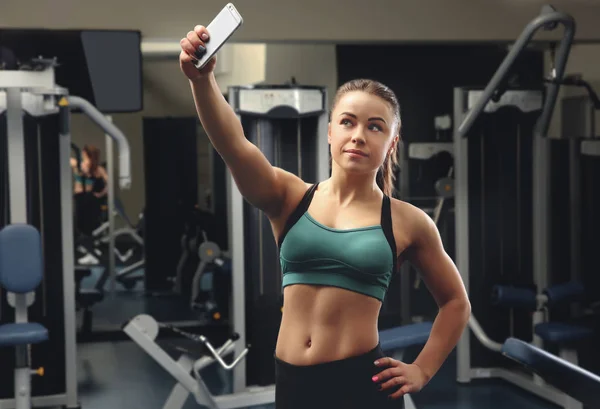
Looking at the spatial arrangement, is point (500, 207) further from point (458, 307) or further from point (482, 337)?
point (458, 307)

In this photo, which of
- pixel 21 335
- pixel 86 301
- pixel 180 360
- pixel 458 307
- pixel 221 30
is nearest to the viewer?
pixel 221 30

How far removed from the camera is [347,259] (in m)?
1.21

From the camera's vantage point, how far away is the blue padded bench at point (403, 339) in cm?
327

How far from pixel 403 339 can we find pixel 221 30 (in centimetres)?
245

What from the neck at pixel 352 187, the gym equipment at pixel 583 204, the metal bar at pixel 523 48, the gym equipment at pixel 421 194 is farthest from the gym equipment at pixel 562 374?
the gym equipment at pixel 421 194

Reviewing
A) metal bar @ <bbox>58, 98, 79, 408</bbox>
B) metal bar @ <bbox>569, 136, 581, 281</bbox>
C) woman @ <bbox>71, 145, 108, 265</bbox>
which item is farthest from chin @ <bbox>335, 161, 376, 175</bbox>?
woman @ <bbox>71, 145, 108, 265</bbox>

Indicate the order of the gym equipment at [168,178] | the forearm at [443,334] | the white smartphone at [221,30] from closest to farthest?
the white smartphone at [221,30] → the forearm at [443,334] → the gym equipment at [168,178]

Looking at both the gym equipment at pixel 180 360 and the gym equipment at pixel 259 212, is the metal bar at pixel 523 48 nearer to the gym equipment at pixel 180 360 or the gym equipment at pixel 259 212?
the gym equipment at pixel 259 212

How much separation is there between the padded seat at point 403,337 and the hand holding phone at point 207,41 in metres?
2.32

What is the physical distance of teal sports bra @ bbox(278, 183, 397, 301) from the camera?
1216 millimetres

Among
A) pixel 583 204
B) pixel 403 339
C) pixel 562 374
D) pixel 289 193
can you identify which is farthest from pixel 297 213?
pixel 583 204

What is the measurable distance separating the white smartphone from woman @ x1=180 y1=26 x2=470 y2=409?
0.60 feet

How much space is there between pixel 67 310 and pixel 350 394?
284cm

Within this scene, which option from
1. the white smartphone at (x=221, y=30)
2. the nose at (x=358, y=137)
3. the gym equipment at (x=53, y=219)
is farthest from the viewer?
the gym equipment at (x=53, y=219)
